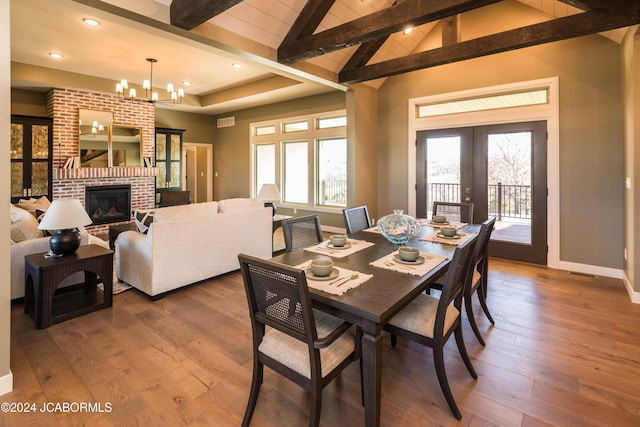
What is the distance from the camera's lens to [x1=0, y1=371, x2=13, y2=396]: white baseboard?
1.89 meters

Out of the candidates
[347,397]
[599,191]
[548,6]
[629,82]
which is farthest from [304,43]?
[599,191]

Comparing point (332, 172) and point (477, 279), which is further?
point (332, 172)

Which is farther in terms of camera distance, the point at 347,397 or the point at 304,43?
the point at 304,43

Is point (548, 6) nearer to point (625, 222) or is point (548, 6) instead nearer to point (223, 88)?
point (625, 222)

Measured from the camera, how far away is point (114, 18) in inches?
121

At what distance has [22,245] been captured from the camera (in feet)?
10.2

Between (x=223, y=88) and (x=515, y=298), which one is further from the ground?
(x=223, y=88)

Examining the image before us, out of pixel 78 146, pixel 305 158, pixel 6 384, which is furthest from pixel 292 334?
pixel 78 146

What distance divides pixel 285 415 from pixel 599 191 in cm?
454

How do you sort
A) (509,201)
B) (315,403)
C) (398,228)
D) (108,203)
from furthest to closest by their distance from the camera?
(108,203) → (509,201) → (398,228) → (315,403)

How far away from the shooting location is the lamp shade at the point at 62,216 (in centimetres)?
273

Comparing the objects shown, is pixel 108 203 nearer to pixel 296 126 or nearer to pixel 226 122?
pixel 226 122

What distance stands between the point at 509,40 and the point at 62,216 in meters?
4.93

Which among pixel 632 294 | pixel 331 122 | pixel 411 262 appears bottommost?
pixel 632 294
